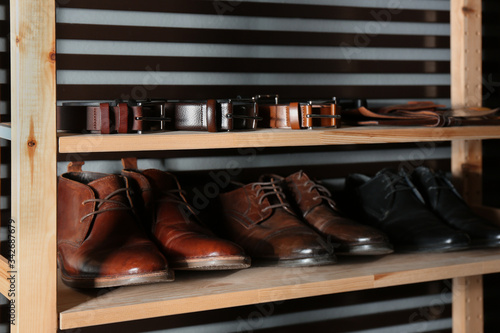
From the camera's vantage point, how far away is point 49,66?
1278mm

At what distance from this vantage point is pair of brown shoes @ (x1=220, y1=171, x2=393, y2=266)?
1609 mm

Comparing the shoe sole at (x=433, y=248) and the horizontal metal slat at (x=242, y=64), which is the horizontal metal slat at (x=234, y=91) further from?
the shoe sole at (x=433, y=248)

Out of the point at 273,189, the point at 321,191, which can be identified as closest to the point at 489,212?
the point at 321,191

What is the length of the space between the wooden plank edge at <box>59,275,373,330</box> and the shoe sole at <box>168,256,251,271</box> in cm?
7

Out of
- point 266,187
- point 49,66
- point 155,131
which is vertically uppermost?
point 49,66

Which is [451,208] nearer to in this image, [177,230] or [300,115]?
[300,115]

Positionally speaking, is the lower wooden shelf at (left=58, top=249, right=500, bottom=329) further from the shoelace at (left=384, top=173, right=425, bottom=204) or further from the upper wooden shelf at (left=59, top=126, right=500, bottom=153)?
the upper wooden shelf at (left=59, top=126, right=500, bottom=153)

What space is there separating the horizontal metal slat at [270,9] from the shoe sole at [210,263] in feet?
3.14

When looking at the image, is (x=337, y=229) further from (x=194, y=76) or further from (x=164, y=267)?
(x=194, y=76)

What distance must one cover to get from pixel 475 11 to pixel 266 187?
45.0 inches

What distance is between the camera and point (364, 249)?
170 centimetres

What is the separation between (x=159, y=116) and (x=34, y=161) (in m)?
0.36

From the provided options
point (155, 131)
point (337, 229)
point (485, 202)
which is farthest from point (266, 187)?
point (485, 202)

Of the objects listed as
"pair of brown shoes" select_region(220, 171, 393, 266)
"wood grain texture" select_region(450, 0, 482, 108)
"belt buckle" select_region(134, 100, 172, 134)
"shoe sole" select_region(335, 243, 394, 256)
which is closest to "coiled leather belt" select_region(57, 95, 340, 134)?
"belt buckle" select_region(134, 100, 172, 134)
